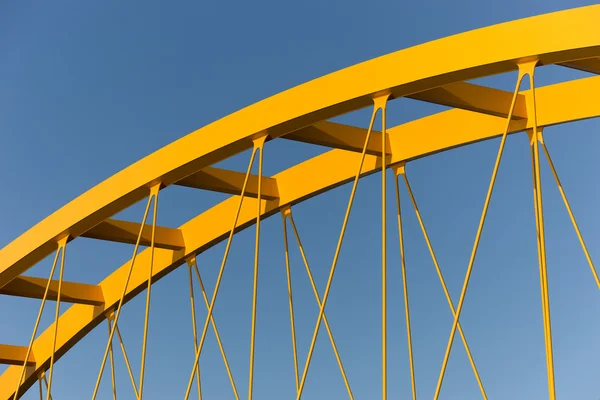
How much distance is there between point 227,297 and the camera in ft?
185

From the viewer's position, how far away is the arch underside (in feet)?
38.0

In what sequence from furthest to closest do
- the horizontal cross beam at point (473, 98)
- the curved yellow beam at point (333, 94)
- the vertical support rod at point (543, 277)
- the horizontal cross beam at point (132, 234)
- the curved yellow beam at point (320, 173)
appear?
the horizontal cross beam at point (132, 234) → the curved yellow beam at point (320, 173) → the horizontal cross beam at point (473, 98) → the curved yellow beam at point (333, 94) → the vertical support rod at point (543, 277)

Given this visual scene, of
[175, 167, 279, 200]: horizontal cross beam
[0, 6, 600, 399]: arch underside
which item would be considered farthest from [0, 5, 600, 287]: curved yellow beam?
[175, 167, 279, 200]: horizontal cross beam

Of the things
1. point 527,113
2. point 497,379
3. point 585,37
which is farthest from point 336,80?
point 497,379

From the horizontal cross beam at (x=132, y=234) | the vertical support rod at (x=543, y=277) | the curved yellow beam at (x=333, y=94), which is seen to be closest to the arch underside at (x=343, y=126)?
the curved yellow beam at (x=333, y=94)

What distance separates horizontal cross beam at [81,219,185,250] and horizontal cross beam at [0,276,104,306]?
2161mm

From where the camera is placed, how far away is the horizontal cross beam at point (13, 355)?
22.3 m

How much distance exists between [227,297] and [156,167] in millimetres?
40821

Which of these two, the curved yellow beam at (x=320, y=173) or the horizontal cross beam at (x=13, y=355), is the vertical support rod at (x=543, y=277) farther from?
the horizontal cross beam at (x=13, y=355)

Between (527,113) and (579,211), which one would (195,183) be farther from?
(579,211)

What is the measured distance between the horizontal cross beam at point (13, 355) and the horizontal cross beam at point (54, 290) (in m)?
2.45

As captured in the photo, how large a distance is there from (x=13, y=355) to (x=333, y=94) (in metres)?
12.7

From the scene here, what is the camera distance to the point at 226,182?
666 inches

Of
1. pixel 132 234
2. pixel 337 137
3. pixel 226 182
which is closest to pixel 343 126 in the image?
pixel 337 137
